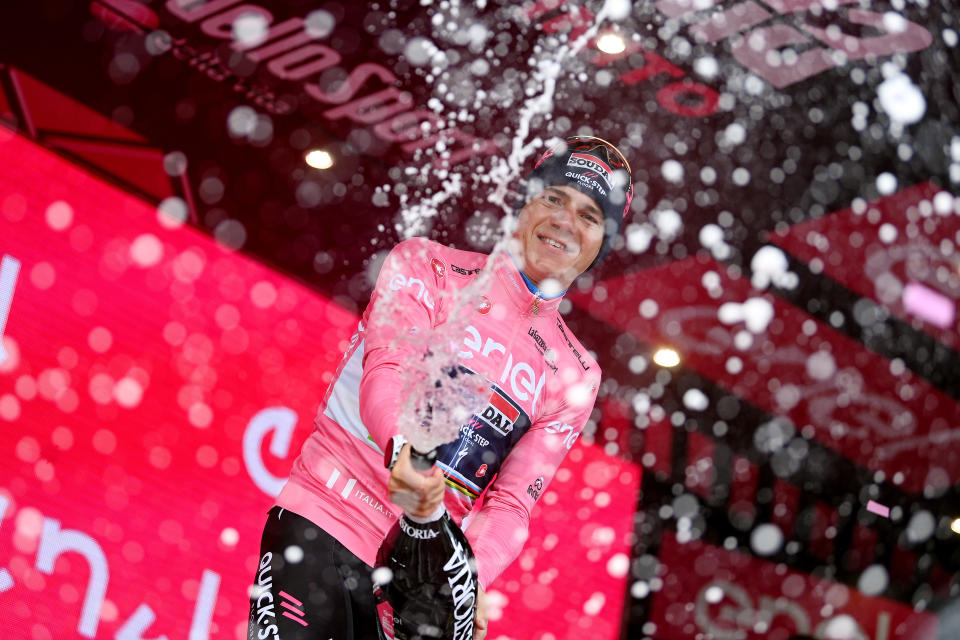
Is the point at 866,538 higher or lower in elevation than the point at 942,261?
lower

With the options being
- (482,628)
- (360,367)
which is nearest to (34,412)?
(360,367)

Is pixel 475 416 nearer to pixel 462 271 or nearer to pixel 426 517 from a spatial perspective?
pixel 462 271

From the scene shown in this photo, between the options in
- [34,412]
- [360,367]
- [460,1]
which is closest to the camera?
[360,367]

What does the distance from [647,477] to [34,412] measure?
232 cm

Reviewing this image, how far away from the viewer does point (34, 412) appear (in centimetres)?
223

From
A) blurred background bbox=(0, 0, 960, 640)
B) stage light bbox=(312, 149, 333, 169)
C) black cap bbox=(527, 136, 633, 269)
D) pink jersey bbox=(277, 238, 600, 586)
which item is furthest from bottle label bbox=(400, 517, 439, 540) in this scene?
stage light bbox=(312, 149, 333, 169)

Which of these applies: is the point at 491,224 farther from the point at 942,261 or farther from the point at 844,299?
the point at 942,261

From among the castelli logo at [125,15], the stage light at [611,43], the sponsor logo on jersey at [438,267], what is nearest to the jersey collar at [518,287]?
the sponsor logo on jersey at [438,267]

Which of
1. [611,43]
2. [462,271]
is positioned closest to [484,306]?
[462,271]

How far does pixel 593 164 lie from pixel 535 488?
73cm

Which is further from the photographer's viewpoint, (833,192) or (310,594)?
(833,192)

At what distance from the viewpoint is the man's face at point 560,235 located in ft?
5.65

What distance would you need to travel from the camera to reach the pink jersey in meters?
1.51

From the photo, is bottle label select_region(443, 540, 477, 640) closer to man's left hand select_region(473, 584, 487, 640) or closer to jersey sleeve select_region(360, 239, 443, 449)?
man's left hand select_region(473, 584, 487, 640)
